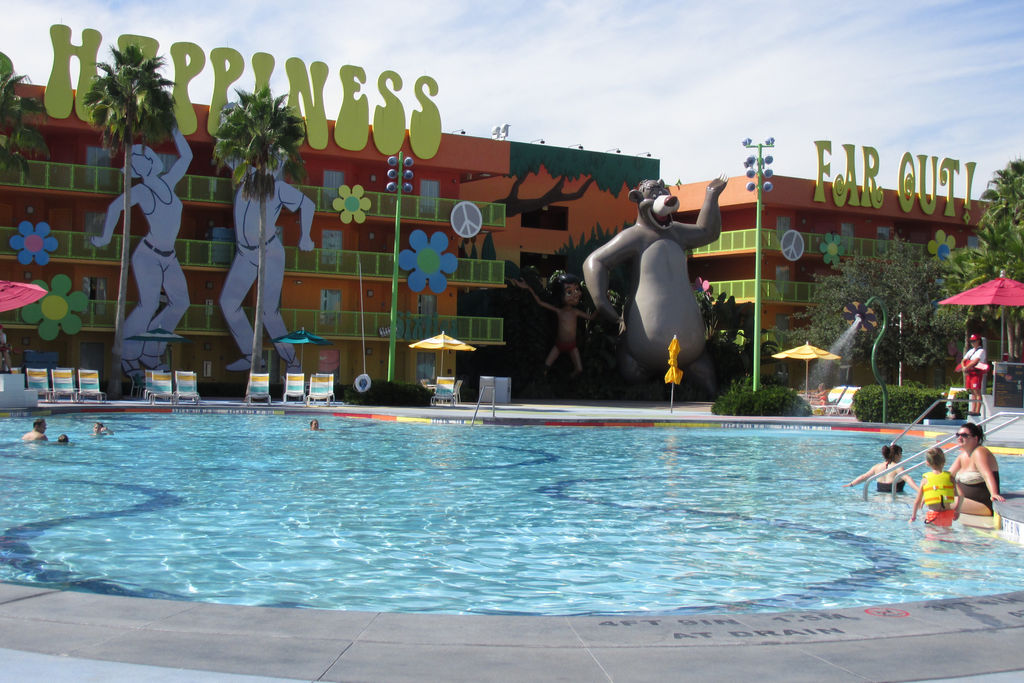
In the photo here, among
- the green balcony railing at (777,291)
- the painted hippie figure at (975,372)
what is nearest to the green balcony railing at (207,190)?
the green balcony railing at (777,291)

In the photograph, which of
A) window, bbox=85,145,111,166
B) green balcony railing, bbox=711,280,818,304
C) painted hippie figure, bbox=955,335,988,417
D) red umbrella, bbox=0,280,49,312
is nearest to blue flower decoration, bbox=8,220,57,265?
window, bbox=85,145,111,166

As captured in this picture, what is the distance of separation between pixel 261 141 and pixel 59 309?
9.07 metres

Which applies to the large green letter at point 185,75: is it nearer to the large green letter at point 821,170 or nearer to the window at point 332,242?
the window at point 332,242

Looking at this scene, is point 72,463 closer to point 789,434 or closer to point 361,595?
point 361,595

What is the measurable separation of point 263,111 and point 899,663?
2936cm

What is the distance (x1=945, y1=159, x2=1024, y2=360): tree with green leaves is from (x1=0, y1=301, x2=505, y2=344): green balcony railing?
16124 mm

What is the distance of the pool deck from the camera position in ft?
15.9

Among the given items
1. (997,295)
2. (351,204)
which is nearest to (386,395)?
(351,204)

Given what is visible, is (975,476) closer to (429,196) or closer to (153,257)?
(153,257)

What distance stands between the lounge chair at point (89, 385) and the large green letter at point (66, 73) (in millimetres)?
9251

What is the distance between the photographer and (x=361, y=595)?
24.7 ft

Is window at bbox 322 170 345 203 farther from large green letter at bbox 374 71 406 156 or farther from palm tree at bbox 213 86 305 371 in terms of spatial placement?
palm tree at bbox 213 86 305 371

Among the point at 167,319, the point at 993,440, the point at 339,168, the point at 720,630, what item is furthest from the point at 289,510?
the point at 339,168

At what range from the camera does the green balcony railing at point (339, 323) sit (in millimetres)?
34281
